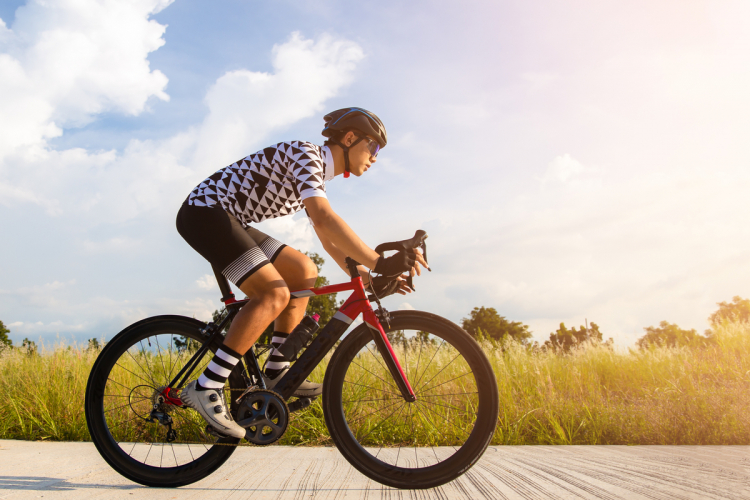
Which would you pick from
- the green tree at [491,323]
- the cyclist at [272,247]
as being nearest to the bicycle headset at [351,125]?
the cyclist at [272,247]

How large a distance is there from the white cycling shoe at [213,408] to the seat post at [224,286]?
559mm

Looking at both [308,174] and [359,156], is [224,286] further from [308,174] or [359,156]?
[359,156]

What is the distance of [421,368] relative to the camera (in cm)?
366

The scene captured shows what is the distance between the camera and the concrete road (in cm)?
255

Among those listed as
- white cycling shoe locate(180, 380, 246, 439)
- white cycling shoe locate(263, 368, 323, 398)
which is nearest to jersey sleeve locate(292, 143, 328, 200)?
white cycling shoe locate(263, 368, 323, 398)

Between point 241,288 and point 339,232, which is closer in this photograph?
point 339,232

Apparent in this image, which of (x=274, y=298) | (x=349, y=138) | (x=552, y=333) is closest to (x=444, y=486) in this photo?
(x=274, y=298)

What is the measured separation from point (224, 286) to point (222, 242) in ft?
1.20

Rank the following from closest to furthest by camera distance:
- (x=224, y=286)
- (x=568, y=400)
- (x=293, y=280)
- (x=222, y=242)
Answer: (x=222, y=242) < (x=224, y=286) < (x=293, y=280) < (x=568, y=400)

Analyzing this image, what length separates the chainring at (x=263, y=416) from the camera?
264 cm

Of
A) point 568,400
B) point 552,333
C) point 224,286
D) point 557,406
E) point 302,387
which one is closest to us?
point 302,387

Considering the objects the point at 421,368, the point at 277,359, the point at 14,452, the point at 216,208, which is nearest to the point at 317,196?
the point at 216,208

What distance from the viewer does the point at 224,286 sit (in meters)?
2.97

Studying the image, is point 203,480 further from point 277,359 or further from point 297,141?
point 297,141
